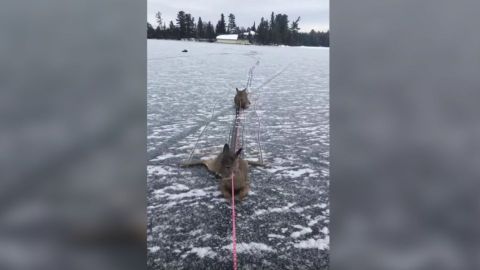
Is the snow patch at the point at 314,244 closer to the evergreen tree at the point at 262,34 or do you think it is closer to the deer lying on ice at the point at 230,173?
the deer lying on ice at the point at 230,173

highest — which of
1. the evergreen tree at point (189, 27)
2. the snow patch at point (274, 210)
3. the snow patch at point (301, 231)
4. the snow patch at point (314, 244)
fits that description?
the evergreen tree at point (189, 27)

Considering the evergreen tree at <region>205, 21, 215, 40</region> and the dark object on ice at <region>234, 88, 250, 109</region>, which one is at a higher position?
the evergreen tree at <region>205, 21, 215, 40</region>

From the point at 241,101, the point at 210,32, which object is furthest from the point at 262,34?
the point at 241,101

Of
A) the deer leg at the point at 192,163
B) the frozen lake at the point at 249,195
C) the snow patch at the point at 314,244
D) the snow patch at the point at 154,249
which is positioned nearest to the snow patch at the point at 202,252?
the frozen lake at the point at 249,195

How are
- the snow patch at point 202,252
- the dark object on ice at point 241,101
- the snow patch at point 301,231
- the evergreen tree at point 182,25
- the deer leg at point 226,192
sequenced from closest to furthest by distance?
the snow patch at point 202,252
the snow patch at point 301,231
the deer leg at point 226,192
the dark object on ice at point 241,101
the evergreen tree at point 182,25

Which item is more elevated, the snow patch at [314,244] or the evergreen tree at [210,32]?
the evergreen tree at [210,32]

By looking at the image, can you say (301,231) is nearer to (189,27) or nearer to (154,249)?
(154,249)

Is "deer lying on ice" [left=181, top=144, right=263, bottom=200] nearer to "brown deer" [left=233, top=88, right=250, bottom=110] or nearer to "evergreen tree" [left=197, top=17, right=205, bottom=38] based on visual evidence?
"brown deer" [left=233, top=88, right=250, bottom=110]

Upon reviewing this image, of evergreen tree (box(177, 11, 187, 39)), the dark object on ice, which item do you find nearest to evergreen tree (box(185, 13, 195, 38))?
evergreen tree (box(177, 11, 187, 39))
